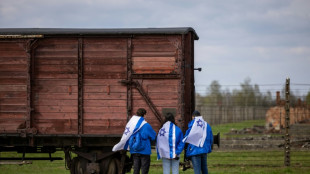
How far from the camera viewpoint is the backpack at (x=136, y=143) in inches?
444

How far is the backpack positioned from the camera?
1127 cm

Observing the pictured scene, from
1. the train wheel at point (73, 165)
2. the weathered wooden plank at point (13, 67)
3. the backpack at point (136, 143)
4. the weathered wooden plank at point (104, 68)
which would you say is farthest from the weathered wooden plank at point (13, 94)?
the backpack at point (136, 143)

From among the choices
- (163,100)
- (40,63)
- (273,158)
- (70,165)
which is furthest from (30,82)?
(273,158)

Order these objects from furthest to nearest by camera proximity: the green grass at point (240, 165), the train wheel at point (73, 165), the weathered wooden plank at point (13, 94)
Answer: the green grass at point (240, 165) → the train wheel at point (73, 165) → the weathered wooden plank at point (13, 94)

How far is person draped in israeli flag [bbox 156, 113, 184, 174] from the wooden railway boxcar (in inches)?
50.6

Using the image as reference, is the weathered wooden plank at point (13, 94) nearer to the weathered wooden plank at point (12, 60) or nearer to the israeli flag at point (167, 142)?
the weathered wooden plank at point (12, 60)

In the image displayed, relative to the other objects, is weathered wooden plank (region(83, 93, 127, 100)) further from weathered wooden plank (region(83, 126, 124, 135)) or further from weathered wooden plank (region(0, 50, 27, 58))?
weathered wooden plank (region(0, 50, 27, 58))

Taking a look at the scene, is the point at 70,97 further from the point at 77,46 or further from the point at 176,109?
the point at 176,109

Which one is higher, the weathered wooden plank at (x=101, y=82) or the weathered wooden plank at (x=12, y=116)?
the weathered wooden plank at (x=101, y=82)

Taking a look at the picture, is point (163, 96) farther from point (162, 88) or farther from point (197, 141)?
point (197, 141)

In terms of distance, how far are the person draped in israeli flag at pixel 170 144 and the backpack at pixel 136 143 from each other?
0.40 metres

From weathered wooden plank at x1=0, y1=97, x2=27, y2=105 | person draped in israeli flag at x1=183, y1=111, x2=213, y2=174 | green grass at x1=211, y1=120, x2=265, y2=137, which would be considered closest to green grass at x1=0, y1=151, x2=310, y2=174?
green grass at x1=211, y1=120, x2=265, y2=137

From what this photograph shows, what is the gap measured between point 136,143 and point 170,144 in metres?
0.74

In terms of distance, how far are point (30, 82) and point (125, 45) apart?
8.28 ft
